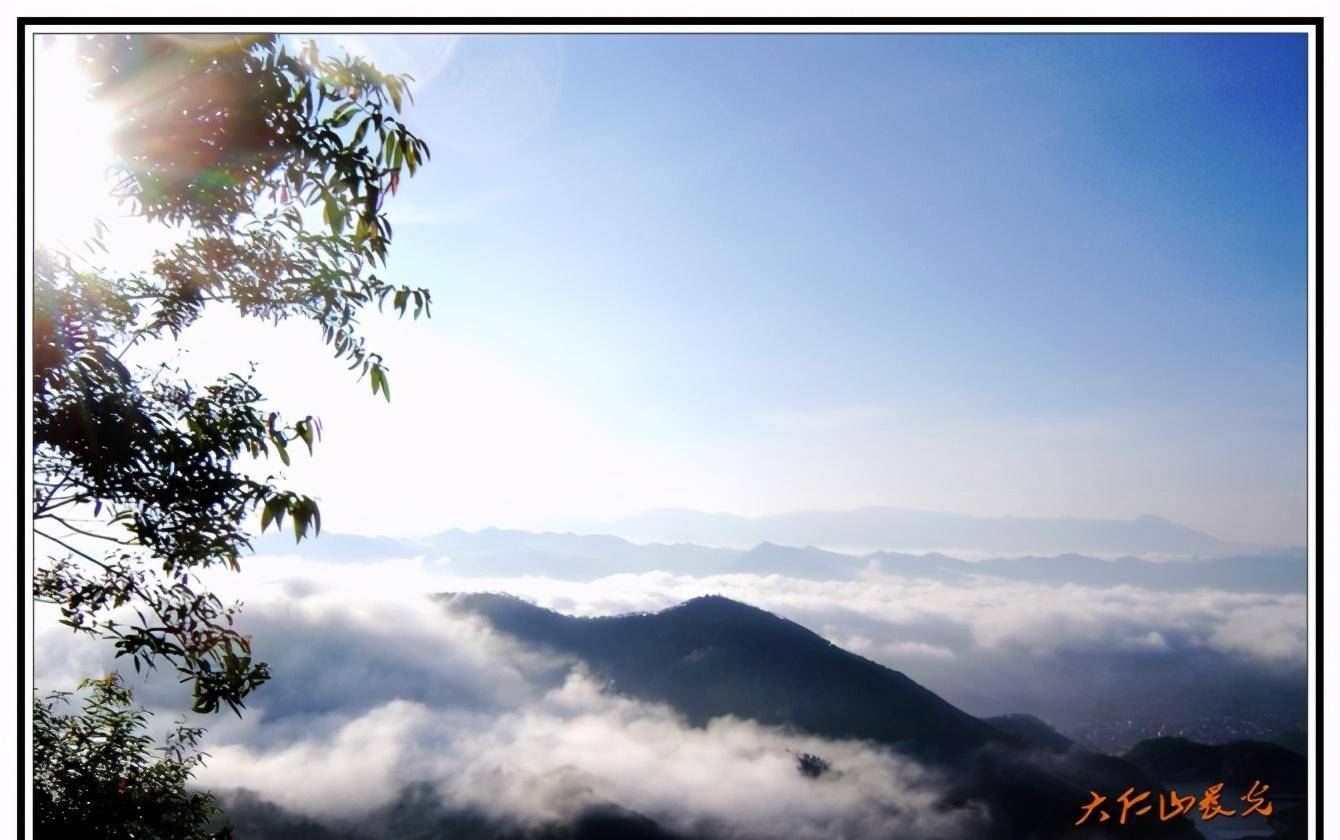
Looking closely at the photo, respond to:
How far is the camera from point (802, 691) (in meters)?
82.4

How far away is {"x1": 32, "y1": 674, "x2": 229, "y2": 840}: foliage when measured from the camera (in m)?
3.95

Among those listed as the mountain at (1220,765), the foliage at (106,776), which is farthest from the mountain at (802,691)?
the foliage at (106,776)

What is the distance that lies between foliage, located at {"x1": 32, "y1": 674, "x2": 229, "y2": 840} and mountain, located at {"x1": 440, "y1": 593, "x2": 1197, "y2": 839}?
251 feet

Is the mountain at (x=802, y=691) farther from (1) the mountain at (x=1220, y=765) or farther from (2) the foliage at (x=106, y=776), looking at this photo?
(2) the foliage at (x=106, y=776)

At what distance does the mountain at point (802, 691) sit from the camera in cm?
6456

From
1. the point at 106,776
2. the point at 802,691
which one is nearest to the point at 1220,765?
the point at 802,691

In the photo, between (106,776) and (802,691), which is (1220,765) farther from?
(106,776)

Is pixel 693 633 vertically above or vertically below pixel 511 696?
above

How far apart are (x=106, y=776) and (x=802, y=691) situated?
8841 centimetres

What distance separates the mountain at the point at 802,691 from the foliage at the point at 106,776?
251 feet

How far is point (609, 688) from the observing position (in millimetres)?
92812
